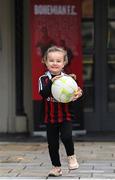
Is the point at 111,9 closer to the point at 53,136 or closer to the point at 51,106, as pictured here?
the point at 51,106

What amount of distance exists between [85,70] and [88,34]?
726mm

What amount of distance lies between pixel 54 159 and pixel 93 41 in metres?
4.84

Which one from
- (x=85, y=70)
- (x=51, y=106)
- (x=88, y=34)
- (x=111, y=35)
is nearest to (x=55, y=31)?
(x=88, y=34)

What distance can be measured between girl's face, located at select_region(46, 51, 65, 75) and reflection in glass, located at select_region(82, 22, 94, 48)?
461 centimetres

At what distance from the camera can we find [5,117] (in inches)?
477

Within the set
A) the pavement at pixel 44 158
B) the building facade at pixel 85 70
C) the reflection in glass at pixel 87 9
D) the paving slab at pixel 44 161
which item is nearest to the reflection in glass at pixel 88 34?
the building facade at pixel 85 70

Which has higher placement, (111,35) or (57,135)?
(111,35)

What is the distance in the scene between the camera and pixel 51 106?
7.63 metres

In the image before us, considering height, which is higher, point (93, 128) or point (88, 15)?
point (88, 15)

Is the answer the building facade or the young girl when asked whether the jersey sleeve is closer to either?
the young girl

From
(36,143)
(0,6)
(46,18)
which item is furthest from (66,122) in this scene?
(0,6)

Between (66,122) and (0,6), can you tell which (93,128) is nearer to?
(0,6)

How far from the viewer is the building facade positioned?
12.0 metres

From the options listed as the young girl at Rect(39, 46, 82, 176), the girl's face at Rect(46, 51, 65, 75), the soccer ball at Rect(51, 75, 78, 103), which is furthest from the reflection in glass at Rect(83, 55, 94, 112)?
the soccer ball at Rect(51, 75, 78, 103)
